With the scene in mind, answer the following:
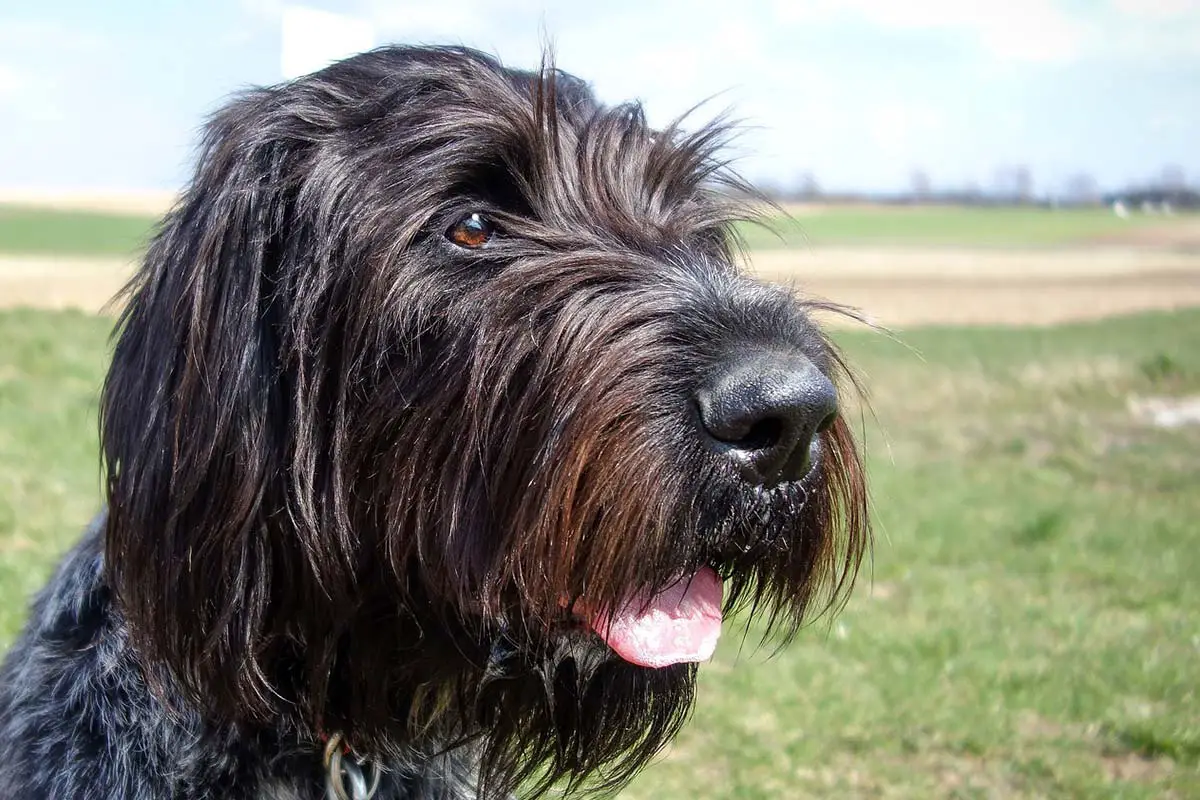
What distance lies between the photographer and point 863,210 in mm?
82625

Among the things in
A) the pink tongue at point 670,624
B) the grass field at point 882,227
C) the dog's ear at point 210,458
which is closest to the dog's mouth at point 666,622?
the pink tongue at point 670,624

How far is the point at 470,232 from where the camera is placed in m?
2.47

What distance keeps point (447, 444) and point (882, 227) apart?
70.5m

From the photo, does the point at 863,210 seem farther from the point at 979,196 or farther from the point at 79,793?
the point at 79,793

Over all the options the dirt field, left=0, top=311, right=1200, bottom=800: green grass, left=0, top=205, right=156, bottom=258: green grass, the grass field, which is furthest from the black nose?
the grass field

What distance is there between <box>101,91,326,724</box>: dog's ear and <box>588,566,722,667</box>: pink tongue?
0.66m

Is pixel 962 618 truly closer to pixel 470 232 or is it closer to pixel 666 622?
pixel 666 622

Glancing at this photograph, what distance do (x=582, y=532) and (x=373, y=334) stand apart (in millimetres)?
621

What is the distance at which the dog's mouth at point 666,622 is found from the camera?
219cm

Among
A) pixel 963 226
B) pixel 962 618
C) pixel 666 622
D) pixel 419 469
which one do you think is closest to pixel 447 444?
pixel 419 469

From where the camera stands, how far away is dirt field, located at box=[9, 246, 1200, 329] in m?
25.2

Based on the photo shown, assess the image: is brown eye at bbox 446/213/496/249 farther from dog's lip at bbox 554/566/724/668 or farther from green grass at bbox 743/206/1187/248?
green grass at bbox 743/206/1187/248

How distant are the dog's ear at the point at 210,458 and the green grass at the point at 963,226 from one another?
166 feet

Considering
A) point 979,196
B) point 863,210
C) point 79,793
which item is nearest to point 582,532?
point 79,793
